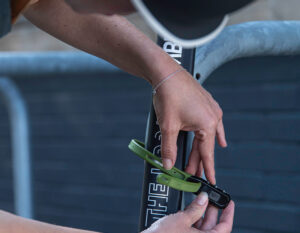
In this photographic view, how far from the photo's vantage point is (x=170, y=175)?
2.48 feet

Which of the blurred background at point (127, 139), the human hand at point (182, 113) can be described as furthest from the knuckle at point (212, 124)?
the blurred background at point (127, 139)

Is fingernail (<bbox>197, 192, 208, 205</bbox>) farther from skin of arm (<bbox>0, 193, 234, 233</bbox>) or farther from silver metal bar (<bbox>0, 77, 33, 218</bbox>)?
silver metal bar (<bbox>0, 77, 33, 218</bbox>)

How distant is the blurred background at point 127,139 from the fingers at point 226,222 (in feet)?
2.26

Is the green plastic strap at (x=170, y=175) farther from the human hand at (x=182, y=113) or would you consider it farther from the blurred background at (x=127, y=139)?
the blurred background at (x=127, y=139)

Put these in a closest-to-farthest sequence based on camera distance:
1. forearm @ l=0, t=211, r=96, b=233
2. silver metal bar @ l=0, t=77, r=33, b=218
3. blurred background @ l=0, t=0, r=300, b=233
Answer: forearm @ l=0, t=211, r=96, b=233 < silver metal bar @ l=0, t=77, r=33, b=218 < blurred background @ l=0, t=0, r=300, b=233

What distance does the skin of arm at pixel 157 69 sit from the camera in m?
0.75

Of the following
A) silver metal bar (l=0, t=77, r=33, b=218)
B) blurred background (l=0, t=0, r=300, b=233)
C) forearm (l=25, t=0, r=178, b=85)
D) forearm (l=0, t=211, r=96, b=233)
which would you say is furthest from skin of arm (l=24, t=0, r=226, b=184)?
silver metal bar (l=0, t=77, r=33, b=218)

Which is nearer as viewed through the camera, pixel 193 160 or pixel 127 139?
pixel 193 160

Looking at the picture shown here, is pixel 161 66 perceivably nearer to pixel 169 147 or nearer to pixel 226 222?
pixel 169 147

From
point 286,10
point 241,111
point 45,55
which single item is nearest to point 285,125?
point 241,111

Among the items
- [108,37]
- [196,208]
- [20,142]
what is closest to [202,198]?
[196,208]

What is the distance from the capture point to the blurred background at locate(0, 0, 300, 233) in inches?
70.0

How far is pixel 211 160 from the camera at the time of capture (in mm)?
811

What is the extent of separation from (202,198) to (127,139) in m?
1.52
